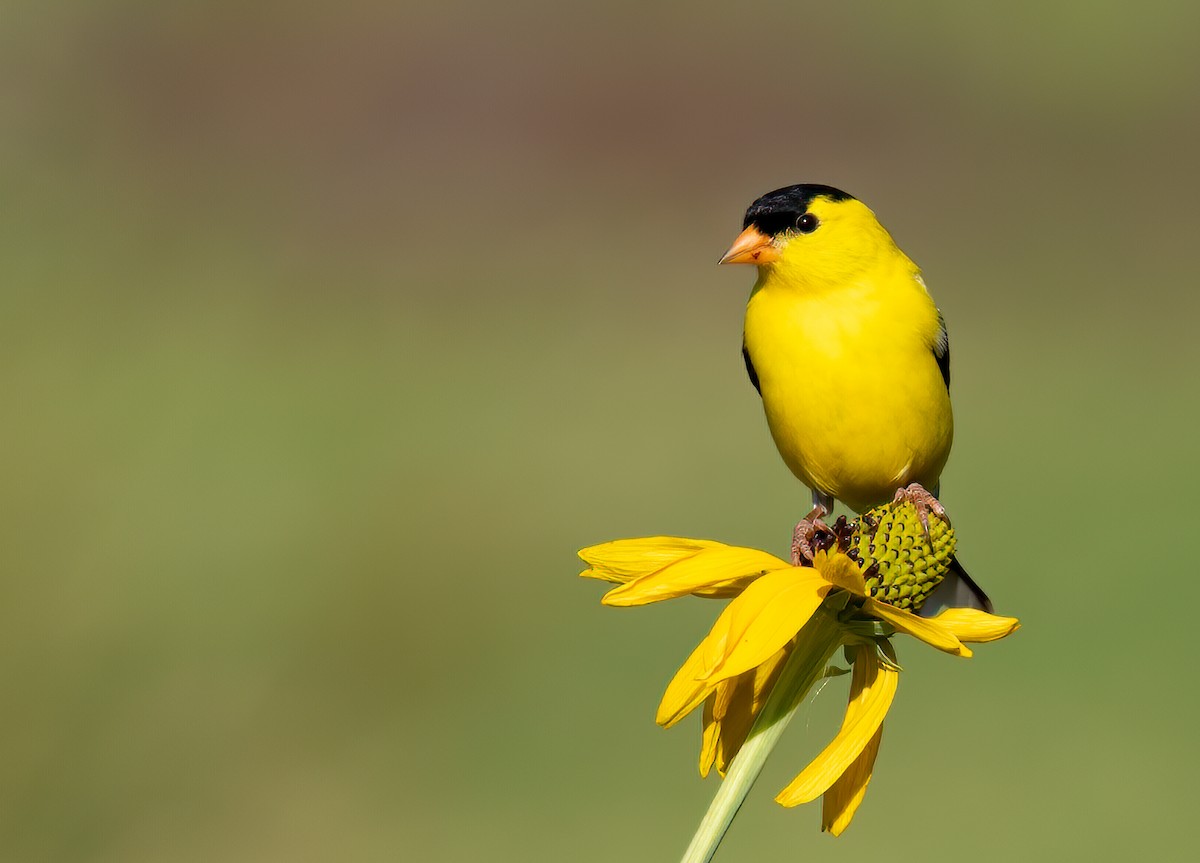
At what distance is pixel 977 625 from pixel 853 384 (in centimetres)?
50

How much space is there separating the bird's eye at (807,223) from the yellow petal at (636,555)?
0.72 meters

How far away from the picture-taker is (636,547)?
116cm

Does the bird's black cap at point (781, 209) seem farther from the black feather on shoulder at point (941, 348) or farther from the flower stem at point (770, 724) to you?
the flower stem at point (770, 724)

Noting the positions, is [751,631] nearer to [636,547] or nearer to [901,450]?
A: [636,547]

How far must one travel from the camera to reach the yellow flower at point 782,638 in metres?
1.03

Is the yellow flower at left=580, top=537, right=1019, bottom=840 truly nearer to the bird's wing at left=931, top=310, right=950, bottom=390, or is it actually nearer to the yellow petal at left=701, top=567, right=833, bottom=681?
the yellow petal at left=701, top=567, right=833, bottom=681

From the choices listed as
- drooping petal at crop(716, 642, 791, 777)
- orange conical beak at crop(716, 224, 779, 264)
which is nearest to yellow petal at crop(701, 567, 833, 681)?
drooping petal at crop(716, 642, 791, 777)

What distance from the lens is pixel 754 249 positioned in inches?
68.8

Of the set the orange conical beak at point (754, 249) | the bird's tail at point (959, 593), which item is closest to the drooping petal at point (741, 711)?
the bird's tail at point (959, 593)

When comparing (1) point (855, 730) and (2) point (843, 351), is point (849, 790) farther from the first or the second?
(2) point (843, 351)

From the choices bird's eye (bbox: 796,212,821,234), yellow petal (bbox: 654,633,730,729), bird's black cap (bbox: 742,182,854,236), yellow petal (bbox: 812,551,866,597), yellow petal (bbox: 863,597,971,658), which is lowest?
yellow petal (bbox: 654,633,730,729)

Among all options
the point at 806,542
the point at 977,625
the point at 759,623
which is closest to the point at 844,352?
the point at 806,542

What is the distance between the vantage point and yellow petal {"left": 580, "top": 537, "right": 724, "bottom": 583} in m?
1.15

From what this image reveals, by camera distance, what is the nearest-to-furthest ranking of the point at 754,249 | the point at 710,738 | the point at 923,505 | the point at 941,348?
the point at 710,738
the point at 923,505
the point at 754,249
the point at 941,348
